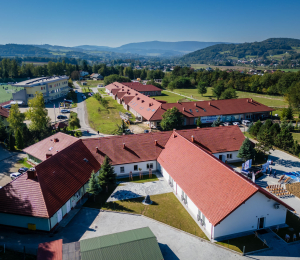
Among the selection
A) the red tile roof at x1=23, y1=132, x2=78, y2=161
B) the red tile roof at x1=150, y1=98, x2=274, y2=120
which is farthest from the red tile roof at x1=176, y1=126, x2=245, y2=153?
the red tile roof at x1=150, y1=98, x2=274, y2=120

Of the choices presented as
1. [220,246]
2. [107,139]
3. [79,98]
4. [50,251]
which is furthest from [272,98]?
[50,251]

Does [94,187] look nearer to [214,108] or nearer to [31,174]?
[31,174]

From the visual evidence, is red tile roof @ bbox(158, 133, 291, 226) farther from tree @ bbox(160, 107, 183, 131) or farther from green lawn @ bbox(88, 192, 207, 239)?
tree @ bbox(160, 107, 183, 131)

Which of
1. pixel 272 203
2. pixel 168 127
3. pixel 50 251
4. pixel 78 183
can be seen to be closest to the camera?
pixel 50 251

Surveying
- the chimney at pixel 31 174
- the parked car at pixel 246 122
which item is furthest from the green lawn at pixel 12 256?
the parked car at pixel 246 122

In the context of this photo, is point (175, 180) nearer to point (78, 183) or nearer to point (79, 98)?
point (78, 183)

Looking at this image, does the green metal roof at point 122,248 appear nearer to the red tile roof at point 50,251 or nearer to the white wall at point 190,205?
the red tile roof at point 50,251

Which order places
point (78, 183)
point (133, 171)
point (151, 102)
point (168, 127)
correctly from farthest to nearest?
point (151, 102), point (168, 127), point (133, 171), point (78, 183)
